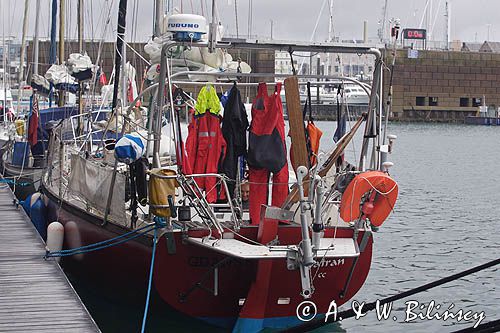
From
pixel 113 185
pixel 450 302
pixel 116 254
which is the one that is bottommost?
pixel 450 302

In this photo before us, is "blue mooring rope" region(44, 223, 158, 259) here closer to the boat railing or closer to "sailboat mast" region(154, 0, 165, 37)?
the boat railing

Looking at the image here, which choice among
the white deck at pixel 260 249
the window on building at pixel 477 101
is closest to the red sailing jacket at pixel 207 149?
the white deck at pixel 260 249

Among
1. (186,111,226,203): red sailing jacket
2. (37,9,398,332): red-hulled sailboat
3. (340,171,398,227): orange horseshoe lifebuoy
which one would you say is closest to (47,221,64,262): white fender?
(37,9,398,332): red-hulled sailboat

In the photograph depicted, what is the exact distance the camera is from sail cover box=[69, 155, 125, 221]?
12.5 metres

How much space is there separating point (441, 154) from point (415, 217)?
1064 inches

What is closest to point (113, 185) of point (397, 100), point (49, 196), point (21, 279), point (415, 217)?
point (21, 279)

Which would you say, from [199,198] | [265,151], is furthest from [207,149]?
[199,198]

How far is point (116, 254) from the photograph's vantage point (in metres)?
12.6

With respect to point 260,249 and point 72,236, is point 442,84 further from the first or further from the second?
point 260,249

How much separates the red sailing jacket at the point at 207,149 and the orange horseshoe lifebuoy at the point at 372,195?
179 cm

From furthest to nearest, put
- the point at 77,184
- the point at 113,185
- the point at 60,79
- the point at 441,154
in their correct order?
the point at 441,154
the point at 60,79
the point at 77,184
the point at 113,185

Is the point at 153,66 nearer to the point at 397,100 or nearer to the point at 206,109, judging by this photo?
the point at 206,109

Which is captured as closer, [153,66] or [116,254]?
[116,254]

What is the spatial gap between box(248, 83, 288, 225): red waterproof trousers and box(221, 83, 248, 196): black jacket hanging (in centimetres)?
14
